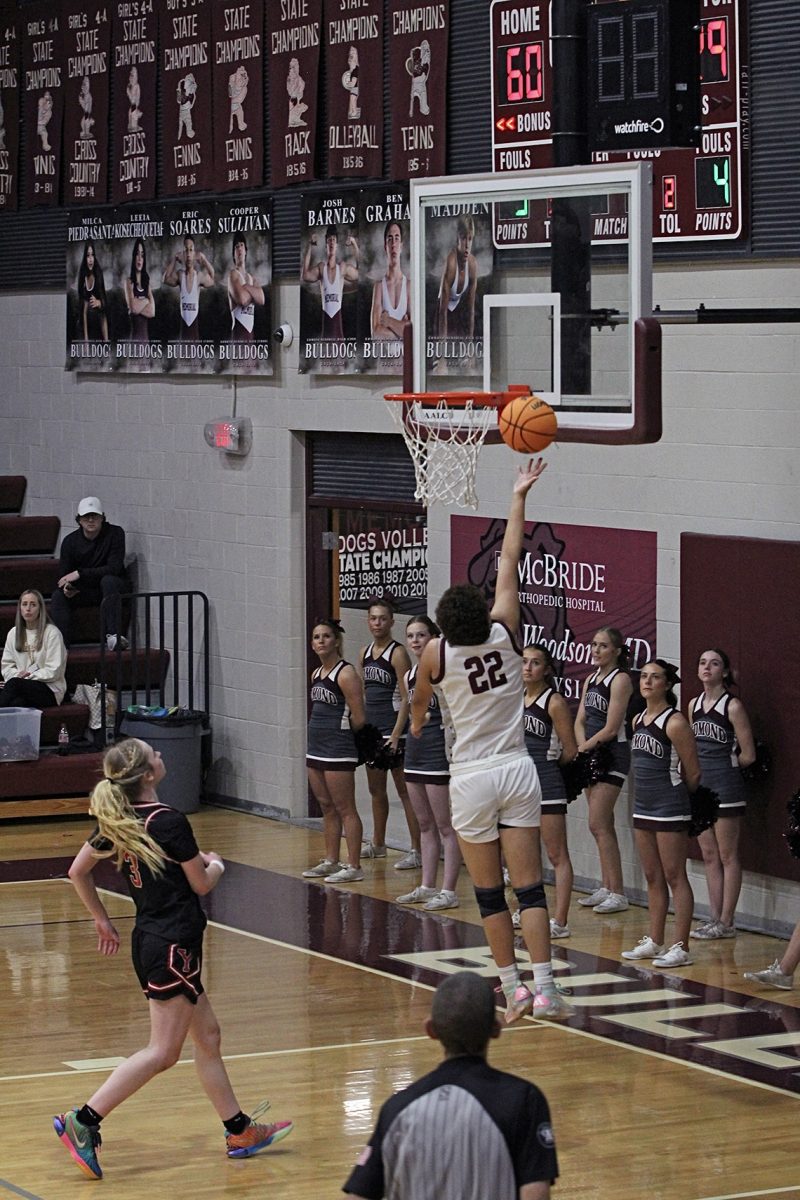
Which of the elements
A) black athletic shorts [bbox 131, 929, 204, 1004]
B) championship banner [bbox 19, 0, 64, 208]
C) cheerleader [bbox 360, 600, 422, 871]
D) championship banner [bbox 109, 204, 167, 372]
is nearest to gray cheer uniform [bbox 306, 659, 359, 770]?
cheerleader [bbox 360, 600, 422, 871]

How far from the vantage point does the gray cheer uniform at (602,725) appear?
12461mm

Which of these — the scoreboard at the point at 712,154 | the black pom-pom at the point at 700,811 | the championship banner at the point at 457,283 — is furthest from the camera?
the scoreboard at the point at 712,154

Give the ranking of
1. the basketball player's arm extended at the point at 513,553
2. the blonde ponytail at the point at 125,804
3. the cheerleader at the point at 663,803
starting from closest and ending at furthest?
the blonde ponytail at the point at 125,804
the basketball player's arm extended at the point at 513,553
the cheerleader at the point at 663,803

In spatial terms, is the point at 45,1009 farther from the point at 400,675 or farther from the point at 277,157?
the point at 277,157

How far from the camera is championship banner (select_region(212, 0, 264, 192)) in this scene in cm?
1611

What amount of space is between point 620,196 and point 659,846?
370cm

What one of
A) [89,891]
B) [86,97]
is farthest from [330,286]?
[89,891]

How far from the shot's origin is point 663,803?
11367mm

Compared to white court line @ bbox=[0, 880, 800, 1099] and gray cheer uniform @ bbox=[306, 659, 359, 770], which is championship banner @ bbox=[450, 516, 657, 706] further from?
white court line @ bbox=[0, 880, 800, 1099]

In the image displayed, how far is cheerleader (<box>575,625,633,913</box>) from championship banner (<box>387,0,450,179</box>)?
12.4 ft

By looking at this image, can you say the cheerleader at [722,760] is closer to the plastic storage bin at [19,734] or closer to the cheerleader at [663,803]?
the cheerleader at [663,803]

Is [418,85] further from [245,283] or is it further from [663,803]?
[663,803]

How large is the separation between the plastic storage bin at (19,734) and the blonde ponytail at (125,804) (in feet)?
28.3

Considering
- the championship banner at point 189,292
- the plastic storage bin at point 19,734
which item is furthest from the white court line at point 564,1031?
the championship banner at point 189,292
